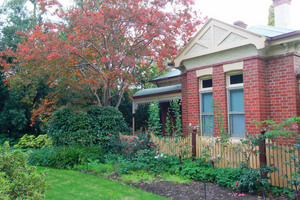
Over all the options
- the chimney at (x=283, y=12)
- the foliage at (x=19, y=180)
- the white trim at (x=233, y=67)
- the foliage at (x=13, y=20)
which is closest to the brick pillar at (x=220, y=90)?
the white trim at (x=233, y=67)

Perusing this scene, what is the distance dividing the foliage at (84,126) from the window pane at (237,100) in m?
4.97

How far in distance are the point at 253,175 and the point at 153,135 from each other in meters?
4.23

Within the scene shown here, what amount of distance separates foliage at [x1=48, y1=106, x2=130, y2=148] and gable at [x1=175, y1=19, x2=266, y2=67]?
12.9 ft

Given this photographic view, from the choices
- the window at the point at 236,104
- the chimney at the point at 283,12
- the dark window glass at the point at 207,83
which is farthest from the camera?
the chimney at the point at 283,12

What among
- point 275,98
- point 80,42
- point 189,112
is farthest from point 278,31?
point 80,42

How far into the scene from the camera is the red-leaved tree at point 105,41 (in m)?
10.1

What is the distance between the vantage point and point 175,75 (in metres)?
14.3

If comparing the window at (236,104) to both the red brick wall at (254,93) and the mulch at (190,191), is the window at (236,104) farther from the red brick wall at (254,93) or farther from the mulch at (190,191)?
the mulch at (190,191)

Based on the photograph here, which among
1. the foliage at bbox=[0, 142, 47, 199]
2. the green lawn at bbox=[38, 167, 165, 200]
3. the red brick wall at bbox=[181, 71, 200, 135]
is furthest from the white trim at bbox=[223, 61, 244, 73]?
the foliage at bbox=[0, 142, 47, 199]

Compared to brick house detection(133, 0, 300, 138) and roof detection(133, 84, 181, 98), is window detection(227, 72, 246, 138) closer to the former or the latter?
brick house detection(133, 0, 300, 138)

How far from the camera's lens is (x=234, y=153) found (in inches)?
281

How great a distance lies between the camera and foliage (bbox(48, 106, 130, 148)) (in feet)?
33.3

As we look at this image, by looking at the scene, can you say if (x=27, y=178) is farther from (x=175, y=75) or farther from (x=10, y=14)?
(x=10, y=14)

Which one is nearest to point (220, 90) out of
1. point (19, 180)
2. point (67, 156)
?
point (67, 156)
